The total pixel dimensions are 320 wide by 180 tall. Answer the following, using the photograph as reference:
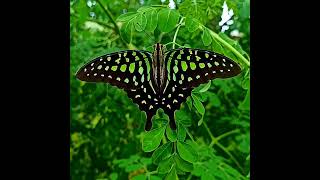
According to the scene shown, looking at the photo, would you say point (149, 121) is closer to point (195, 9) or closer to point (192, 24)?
point (192, 24)

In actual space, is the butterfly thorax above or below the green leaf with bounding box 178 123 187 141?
above

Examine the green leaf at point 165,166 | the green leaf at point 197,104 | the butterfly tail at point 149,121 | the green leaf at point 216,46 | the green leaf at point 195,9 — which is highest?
the green leaf at point 195,9

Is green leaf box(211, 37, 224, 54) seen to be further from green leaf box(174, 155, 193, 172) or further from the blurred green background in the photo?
the blurred green background

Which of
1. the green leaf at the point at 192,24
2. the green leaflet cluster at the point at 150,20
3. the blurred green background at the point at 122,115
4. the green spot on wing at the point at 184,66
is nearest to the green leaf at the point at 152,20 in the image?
the green leaflet cluster at the point at 150,20

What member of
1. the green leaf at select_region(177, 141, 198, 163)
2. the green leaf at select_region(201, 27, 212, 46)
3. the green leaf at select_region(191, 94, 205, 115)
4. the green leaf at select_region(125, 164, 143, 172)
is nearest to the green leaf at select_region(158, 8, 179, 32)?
the green leaf at select_region(201, 27, 212, 46)

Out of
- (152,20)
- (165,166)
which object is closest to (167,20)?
(152,20)

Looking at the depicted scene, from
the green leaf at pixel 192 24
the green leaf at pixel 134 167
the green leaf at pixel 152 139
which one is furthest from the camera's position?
the green leaf at pixel 134 167

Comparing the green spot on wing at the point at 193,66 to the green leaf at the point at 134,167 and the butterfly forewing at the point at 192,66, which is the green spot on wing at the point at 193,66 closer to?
the butterfly forewing at the point at 192,66
